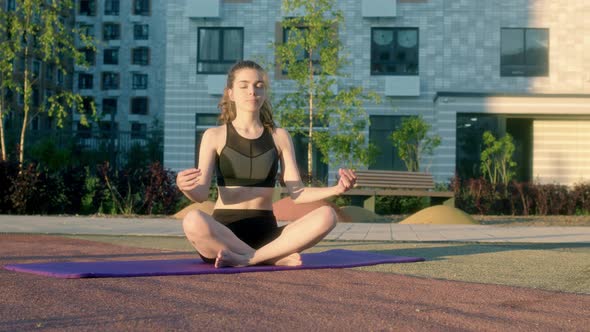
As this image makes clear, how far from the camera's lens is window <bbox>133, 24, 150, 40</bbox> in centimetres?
8031

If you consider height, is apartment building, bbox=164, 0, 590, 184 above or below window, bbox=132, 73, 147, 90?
below

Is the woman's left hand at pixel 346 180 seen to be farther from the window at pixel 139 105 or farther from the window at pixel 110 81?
the window at pixel 110 81

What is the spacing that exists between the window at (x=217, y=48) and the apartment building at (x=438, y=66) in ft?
0.11

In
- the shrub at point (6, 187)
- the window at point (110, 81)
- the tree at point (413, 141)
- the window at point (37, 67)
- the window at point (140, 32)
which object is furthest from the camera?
the window at point (110, 81)

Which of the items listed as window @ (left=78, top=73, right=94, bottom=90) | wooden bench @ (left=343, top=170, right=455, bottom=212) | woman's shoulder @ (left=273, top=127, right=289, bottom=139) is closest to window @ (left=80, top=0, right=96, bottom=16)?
window @ (left=78, top=73, right=94, bottom=90)

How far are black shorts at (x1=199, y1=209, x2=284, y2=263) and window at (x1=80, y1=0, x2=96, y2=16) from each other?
77.1 m

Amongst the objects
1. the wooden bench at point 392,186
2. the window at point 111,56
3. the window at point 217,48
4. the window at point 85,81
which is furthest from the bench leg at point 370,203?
the window at point 111,56

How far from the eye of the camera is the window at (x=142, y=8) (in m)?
80.5

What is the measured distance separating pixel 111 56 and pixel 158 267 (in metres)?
76.8

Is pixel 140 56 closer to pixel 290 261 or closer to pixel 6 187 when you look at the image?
pixel 6 187

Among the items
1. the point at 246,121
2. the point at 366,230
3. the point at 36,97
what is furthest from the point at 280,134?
the point at 36,97

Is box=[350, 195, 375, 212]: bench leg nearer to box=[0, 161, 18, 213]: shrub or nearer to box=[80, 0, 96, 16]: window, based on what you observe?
box=[0, 161, 18, 213]: shrub

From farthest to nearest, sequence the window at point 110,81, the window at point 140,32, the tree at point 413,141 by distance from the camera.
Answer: the window at point 110,81 < the window at point 140,32 < the tree at point 413,141

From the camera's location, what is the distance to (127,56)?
8081 centimetres
